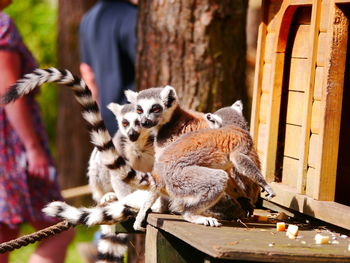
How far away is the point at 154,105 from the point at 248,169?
0.74 meters

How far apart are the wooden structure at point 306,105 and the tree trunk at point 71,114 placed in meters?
7.76

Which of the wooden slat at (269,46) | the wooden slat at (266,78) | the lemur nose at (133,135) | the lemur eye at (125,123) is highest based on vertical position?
the wooden slat at (269,46)

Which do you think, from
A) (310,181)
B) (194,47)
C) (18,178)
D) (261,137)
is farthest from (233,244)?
(18,178)

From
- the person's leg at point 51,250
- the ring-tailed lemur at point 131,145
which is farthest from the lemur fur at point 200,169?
the person's leg at point 51,250

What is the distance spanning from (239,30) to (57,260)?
6.95 ft

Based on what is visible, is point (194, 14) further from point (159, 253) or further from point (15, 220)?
point (159, 253)

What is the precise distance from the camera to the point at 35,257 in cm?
619

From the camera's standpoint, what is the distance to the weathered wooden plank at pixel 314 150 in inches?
165

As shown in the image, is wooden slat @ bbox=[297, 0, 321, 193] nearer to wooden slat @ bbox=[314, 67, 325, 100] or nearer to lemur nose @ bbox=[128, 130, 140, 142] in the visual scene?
wooden slat @ bbox=[314, 67, 325, 100]

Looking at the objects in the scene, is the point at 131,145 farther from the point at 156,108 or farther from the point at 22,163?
the point at 22,163

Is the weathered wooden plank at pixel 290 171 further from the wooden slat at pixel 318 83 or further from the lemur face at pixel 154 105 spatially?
the lemur face at pixel 154 105

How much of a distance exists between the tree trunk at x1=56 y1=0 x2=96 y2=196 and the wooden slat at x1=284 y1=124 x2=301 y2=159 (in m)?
8.01

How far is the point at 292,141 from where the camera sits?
4.72 m

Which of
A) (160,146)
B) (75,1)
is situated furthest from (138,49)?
(75,1)
